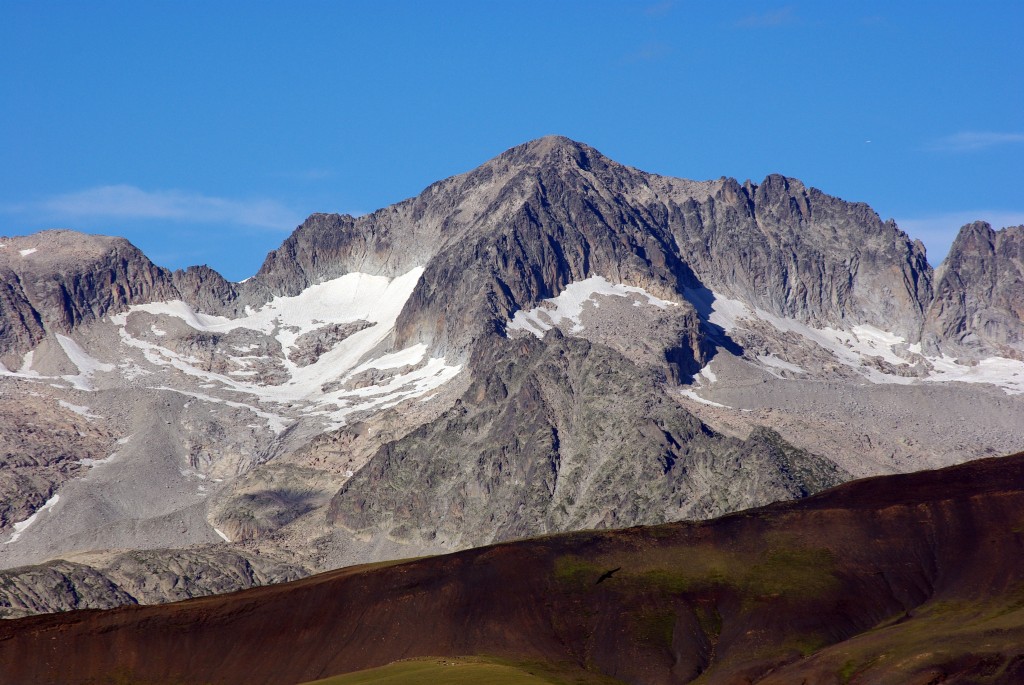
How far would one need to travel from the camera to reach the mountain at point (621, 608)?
17238cm

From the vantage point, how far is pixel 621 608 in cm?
18150

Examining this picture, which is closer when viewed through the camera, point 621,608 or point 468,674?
point 468,674

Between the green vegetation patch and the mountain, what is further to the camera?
the mountain

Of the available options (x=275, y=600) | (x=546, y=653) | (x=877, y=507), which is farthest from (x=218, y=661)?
(x=877, y=507)

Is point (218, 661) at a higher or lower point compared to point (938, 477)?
lower

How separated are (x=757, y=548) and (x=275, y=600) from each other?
175 feet

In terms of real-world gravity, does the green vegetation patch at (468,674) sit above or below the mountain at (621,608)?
below

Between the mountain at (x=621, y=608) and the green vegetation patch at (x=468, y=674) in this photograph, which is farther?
the mountain at (x=621, y=608)

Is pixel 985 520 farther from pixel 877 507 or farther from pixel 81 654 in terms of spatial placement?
pixel 81 654

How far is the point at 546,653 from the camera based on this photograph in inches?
6895

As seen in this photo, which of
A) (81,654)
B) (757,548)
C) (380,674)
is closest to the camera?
(380,674)

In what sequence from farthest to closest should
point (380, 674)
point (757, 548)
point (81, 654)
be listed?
point (757, 548), point (81, 654), point (380, 674)

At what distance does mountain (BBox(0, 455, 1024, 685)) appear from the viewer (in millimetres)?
172375

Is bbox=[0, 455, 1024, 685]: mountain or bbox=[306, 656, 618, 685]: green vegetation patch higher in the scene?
bbox=[0, 455, 1024, 685]: mountain
